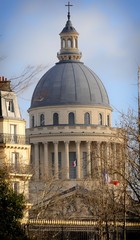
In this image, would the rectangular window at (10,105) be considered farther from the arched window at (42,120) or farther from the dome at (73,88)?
the arched window at (42,120)

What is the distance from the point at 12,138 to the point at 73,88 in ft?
313

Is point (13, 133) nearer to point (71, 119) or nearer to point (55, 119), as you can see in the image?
point (55, 119)

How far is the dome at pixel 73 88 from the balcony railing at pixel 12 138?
89716mm

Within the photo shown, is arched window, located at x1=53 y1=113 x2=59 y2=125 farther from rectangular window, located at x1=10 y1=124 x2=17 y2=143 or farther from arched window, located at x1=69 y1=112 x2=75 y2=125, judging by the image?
rectangular window, located at x1=10 y1=124 x2=17 y2=143

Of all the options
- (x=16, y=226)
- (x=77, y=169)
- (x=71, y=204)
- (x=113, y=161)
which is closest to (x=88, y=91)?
(x=77, y=169)

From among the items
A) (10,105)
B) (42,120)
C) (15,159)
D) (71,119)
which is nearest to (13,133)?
(10,105)

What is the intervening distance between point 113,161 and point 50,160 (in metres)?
105

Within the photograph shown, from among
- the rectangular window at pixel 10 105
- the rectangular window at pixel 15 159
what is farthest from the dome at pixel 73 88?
the rectangular window at pixel 15 159

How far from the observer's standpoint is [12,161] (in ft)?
258

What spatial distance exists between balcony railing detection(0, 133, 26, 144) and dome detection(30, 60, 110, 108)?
89716mm

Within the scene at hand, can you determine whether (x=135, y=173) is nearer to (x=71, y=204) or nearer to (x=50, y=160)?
(x=71, y=204)

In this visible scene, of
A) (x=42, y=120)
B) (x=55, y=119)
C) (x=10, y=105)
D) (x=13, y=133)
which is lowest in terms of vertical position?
(x=13, y=133)

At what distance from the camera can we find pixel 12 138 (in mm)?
80312

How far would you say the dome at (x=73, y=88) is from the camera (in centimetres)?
17325
